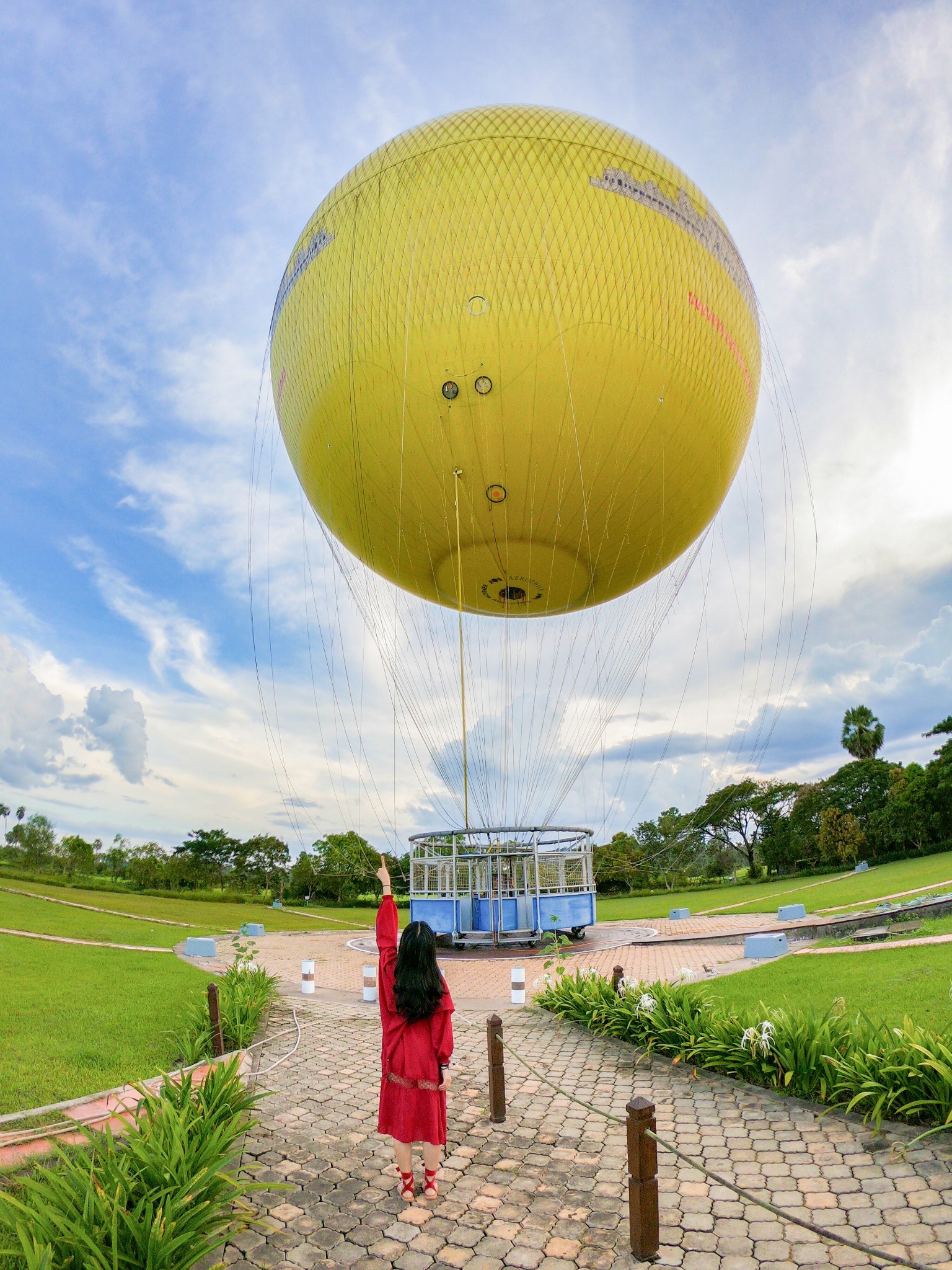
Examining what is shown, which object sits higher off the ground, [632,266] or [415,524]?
[632,266]

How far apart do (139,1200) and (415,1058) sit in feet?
5.30

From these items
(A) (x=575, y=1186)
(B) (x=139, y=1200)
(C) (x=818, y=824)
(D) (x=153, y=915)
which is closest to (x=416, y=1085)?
(A) (x=575, y=1186)

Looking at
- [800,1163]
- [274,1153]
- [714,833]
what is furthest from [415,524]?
[714,833]

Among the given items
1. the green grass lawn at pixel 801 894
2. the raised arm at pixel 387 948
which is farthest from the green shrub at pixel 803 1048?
the green grass lawn at pixel 801 894

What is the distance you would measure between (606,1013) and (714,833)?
54052mm

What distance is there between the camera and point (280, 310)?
1171 centimetres

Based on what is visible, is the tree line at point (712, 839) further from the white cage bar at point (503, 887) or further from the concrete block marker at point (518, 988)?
the concrete block marker at point (518, 988)

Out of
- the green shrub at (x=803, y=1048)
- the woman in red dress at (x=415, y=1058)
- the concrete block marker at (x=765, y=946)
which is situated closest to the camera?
the woman in red dress at (x=415, y=1058)

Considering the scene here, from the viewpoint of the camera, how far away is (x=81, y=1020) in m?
8.57

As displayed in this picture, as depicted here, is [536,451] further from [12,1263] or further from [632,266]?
[12,1263]

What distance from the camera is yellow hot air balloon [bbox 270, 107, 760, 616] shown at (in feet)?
29.5

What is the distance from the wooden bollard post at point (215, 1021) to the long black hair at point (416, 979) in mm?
4165

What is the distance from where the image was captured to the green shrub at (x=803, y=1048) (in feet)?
16.8

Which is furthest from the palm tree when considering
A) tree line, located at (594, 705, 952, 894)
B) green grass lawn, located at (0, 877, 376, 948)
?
green grass lawn, located at (0, 877, 376, 948)
